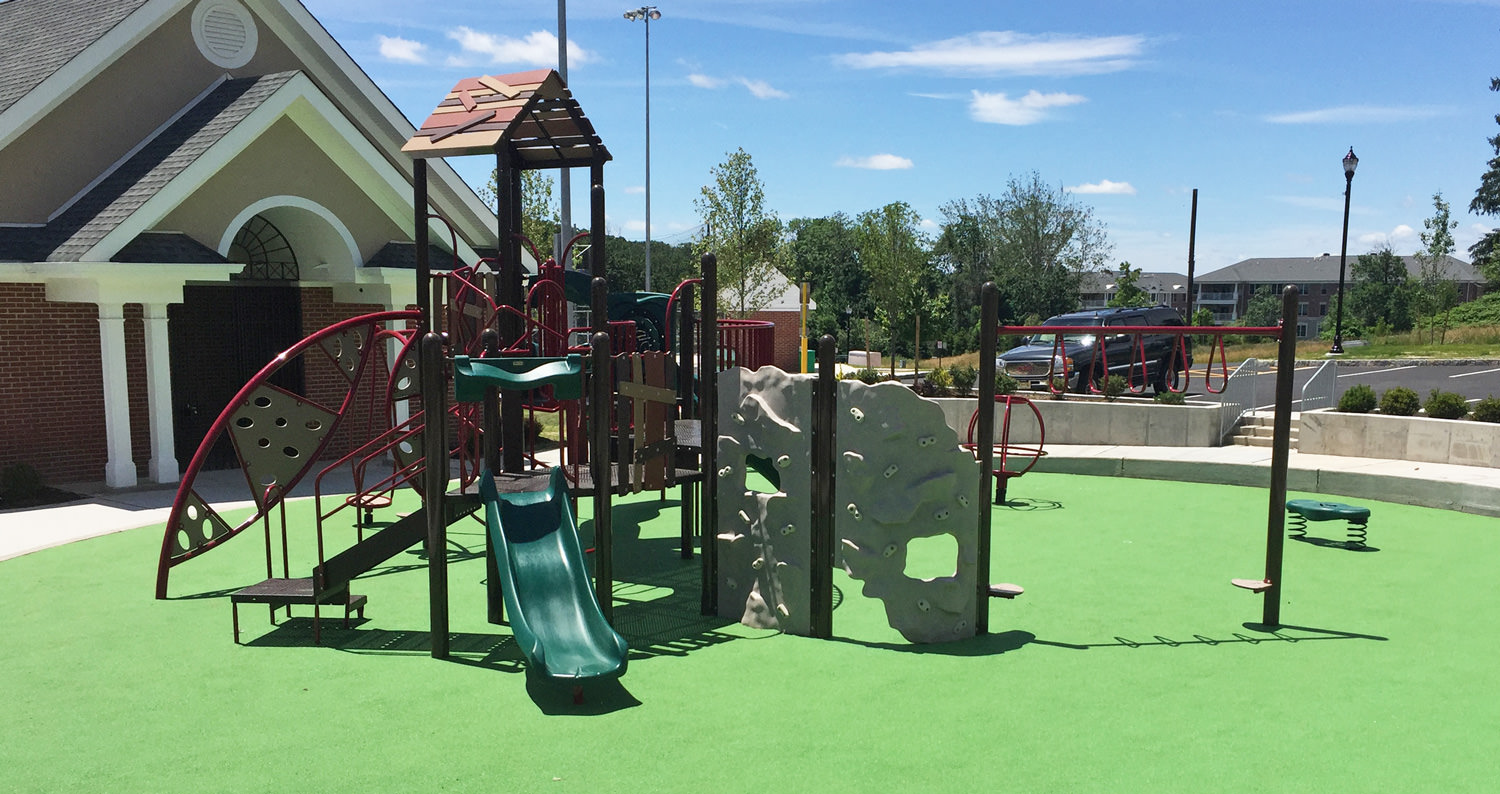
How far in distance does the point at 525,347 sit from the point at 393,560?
306 cm

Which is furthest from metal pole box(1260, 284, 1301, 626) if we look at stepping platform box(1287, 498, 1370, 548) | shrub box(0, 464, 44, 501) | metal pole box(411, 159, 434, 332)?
shrub box(0, 464, 44, 501)

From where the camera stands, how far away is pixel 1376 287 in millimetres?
81062

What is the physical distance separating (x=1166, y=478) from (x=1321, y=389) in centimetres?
577

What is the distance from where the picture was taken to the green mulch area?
18.7 ft

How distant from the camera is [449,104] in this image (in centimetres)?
991

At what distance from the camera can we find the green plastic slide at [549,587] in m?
6.80

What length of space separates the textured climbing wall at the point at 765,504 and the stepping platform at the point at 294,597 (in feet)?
9.70

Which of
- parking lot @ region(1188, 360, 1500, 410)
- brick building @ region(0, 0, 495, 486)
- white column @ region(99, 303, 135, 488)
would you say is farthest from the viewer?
parking lot @ region(1188, 360, 1500, 410)

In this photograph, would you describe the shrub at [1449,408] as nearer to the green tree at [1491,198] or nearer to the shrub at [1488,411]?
the shrub at [1488,411]

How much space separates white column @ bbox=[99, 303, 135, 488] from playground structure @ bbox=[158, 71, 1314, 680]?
5.84 meters

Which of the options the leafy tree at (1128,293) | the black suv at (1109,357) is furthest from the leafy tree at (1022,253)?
A: the black suv at (1109,357)

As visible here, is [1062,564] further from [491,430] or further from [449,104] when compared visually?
[449,104]

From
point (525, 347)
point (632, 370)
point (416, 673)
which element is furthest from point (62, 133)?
point (416, 673)

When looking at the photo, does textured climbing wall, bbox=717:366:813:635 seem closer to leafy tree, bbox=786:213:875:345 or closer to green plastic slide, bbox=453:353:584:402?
green plastic slide, bbox=453:353:584:402
